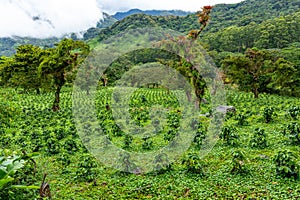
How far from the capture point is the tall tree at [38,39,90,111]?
21734 mm

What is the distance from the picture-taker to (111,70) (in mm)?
44562

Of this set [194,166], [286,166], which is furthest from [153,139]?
[286,166]

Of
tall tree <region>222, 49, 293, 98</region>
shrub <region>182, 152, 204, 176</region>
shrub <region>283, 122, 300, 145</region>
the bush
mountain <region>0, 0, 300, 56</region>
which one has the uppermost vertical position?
mountain <region>0, 0, 300, 56</region>

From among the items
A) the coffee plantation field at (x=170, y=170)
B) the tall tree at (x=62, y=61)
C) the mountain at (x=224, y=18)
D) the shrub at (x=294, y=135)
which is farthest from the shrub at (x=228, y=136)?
the mountain at (x=224, y=18)

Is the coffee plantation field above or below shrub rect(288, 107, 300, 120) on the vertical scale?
below

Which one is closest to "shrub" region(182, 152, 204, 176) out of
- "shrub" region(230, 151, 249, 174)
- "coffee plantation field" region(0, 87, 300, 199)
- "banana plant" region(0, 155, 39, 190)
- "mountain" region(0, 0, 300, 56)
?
"coffee plantation field" region(0, 87, 300, 199)

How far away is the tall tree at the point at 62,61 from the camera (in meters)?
21.7

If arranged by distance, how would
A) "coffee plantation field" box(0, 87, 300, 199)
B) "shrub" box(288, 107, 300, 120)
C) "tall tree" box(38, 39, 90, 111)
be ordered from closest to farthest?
"coffee plantation field" box(0, 87, 300, 199), "shrub" box(288, 107, 300, 120), "tall tree" box(38, 39, 90, 111)

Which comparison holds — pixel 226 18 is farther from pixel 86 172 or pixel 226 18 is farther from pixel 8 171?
pixel 8 171

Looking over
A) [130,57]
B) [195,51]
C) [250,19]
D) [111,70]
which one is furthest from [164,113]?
[250,19]

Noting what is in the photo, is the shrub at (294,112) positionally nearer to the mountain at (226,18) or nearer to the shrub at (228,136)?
the shrub at (228,136)

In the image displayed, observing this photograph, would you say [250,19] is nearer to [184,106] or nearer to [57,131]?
[184,106]

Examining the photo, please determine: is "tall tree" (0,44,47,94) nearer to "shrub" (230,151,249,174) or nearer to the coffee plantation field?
the coffee plantation field

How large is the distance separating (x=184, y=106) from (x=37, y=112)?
12614 mm
